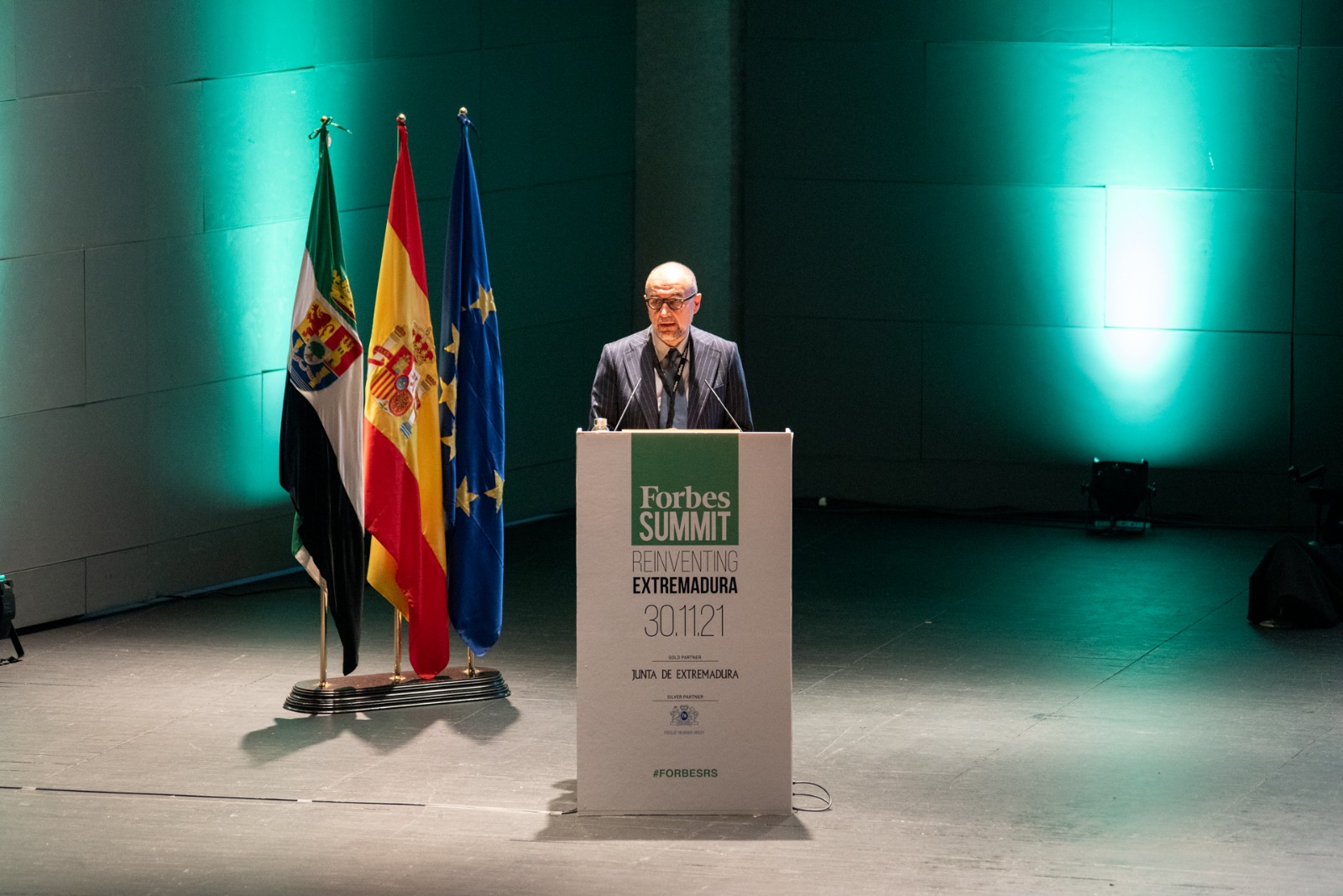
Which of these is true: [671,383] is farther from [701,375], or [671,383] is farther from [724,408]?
[724,408]

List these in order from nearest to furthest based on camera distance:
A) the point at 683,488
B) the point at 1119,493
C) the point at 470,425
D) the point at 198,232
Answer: the point at 683,488 → the point at 470,425 → the point at 198,232 → the point at 1119,493

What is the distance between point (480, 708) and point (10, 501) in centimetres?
247

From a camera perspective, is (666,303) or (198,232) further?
(198,232)

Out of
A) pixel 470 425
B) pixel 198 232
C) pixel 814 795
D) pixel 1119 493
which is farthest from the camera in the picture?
pixel 1119 493

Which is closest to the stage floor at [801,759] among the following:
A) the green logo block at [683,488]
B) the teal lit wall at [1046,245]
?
the green logo block at [683,488]

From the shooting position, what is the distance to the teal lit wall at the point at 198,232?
7.82 metres

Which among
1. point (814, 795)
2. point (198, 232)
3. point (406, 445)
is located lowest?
point (814, 795)

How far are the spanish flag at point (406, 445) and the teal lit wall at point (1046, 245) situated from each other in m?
4.85

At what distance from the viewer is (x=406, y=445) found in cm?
672

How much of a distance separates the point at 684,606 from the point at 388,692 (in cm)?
185

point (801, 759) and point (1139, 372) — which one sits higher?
point (1139, 372)

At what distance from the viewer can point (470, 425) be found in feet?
22.3

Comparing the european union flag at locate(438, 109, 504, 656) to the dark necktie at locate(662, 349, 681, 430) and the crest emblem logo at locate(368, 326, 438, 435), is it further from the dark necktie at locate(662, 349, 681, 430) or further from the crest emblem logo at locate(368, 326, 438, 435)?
the dark necktie at locate(662, 349, 681, 430)

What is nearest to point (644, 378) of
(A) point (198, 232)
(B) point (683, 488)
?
(B) point (683, 488)
